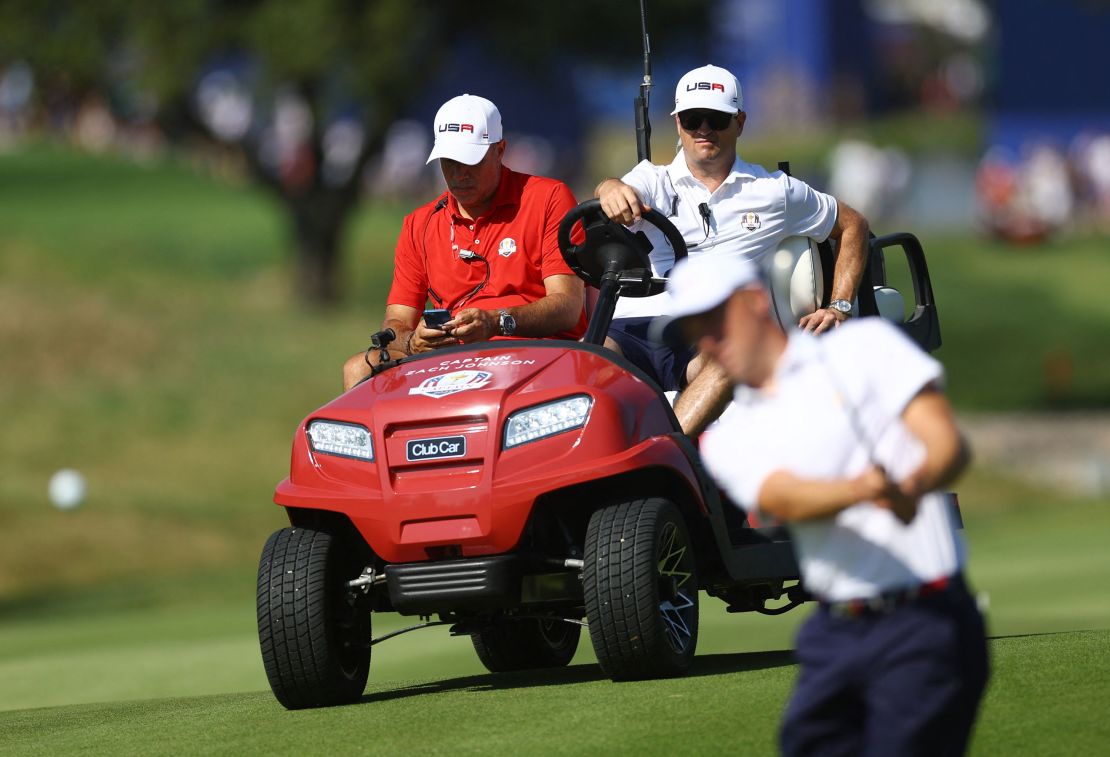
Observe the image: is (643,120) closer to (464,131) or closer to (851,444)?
(464,131)

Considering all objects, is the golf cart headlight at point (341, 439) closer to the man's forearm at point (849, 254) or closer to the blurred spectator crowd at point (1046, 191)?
the man's forearm at point (849, 254)

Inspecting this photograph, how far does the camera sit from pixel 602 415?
7281mm

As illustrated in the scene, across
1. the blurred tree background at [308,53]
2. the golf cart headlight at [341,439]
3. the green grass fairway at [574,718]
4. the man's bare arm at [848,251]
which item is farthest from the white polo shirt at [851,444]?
the blurred tree background at [308,53]

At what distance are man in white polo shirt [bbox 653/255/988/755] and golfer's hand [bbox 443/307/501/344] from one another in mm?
3267

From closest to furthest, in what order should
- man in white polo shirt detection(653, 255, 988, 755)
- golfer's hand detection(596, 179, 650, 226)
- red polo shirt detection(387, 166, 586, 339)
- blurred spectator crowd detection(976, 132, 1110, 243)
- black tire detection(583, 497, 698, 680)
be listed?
man in white polo shirt detection(653, 255, 988, 755)
black tire detection(583, 497, 698, 680)
golfer's hand detection(596, 179, 650, 226)
red polo shirt detection(387, 166, 586, 339)
blurred spectator crowd detection(976, 132, 1110, 243)

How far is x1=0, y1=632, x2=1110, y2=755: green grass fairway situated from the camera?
6340 mm

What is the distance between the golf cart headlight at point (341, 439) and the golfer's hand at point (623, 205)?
1382mm

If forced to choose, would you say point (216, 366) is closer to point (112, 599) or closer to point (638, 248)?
point (112, 599)

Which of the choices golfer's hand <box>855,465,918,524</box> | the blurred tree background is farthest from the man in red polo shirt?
the blurred tree background

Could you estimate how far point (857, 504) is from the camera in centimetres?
445

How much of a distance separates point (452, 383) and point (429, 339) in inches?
27.4

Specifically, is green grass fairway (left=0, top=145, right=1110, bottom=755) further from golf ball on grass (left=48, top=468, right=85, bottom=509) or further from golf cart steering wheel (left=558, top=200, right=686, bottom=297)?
golf cart steering wheel (left=558, top=200, right=686, bottom=297)

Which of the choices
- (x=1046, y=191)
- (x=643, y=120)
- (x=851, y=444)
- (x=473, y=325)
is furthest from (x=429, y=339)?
(x=1046, y=191)

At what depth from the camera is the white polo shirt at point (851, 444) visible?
14.8 feet
